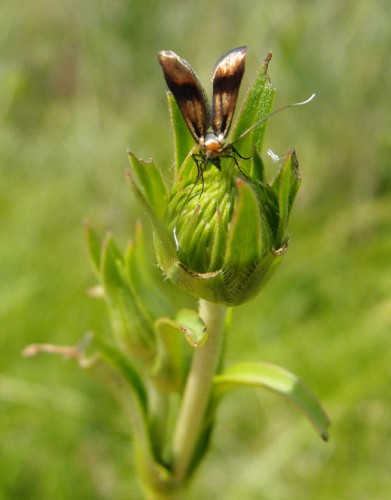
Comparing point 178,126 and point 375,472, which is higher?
point 178,126


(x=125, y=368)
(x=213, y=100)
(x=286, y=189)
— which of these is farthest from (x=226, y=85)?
(x=125, y=368)

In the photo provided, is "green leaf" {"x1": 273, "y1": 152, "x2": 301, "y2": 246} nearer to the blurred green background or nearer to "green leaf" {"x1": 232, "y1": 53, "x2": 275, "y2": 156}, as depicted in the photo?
"green leaf" {"x1": 232, "y1": 53, "x2": 275, "y2": 156}

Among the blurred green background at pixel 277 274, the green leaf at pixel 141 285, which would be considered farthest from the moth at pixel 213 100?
the blurred green background at pixel 277 274

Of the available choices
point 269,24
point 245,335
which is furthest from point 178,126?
point 269,24

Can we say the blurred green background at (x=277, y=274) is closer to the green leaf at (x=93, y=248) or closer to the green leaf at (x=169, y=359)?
the green leaf at (x=93, y=248)

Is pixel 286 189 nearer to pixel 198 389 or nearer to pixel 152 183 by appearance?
pixel 152 183

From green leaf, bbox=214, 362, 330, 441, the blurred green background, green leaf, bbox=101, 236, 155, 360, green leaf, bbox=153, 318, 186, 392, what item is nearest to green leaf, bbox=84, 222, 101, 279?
green leaf, bbox=101, 236, 155, 360

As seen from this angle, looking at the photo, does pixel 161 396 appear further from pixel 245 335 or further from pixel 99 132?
pixel 99 132
